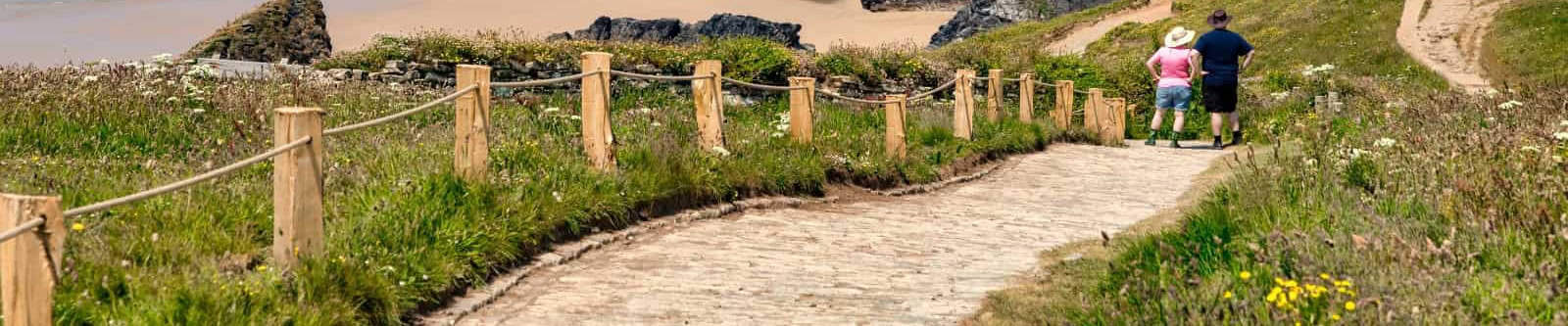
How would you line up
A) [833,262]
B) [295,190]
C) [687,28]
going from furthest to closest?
[687,28]
[833,262]
[295,190]

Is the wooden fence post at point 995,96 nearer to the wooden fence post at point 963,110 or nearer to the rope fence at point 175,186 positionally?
the wooden fence post at point 963,110

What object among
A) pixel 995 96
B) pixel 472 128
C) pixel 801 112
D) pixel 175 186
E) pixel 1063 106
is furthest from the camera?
pixel 1063 106

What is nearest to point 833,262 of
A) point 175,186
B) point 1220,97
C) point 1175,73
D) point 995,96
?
point 175,186

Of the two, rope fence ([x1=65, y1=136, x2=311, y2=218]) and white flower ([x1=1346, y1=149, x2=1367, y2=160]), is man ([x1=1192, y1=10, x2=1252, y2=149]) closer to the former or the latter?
white flower ([x1=1346, y1=149, x2=1367, y2=160])

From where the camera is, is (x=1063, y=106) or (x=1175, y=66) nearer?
(x=1175, y=66)

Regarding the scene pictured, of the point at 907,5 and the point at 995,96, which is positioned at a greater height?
the point at 907,5

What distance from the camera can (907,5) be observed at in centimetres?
10131

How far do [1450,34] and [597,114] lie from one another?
35071mm

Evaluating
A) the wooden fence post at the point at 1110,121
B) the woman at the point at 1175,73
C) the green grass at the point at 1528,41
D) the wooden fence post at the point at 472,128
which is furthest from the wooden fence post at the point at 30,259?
the green grass at the point at 1528,41

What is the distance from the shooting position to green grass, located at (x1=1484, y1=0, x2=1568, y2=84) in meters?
31.6

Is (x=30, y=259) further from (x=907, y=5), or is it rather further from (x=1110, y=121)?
(x=907, y=5)

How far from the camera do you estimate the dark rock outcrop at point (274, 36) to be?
2667 cm

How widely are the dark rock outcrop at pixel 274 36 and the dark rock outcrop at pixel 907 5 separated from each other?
7275cm

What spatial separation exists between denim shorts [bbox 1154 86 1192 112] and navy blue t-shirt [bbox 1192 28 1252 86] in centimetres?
42
